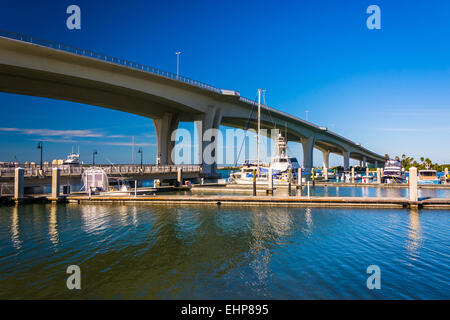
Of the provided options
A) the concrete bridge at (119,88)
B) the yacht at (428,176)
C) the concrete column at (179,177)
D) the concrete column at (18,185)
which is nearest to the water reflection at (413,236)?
the concrete column at (18,185)

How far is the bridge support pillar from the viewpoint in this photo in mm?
60397

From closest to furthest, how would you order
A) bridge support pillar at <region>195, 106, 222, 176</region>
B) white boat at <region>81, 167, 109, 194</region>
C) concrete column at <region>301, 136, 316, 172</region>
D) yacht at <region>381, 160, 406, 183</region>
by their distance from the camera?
white boat at <region>81, 167, 109, 194</region> → bridge support pillar at <region>195, 106, 222, 176</region> → yacht at <region>381, 160, 406, 183</region> → concrete column at <region>301, 136, 316, 172</region>

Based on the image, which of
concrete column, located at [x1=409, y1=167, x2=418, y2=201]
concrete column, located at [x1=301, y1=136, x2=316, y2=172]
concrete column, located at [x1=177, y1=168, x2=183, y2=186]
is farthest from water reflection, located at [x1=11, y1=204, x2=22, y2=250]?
concrete column, located at [x1=301, y1=136, x2=316, y2=172]

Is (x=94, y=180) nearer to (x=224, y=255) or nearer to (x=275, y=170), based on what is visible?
(x=224, y=255)

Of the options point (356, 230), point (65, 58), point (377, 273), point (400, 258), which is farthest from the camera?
point (65, 58)

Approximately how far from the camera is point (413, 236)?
16.6 m

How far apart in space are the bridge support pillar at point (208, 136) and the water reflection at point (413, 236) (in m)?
43.1

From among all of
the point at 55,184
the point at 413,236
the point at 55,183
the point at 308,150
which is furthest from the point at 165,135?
the point at 308,150

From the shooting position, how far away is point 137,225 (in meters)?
19.5

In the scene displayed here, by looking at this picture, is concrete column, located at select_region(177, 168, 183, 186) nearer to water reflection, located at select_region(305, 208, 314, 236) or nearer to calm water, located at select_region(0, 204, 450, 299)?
calm water, located at select_region(0, 204, 450, 299)

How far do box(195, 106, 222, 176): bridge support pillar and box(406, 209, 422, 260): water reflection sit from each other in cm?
4314

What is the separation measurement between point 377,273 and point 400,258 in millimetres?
2767
